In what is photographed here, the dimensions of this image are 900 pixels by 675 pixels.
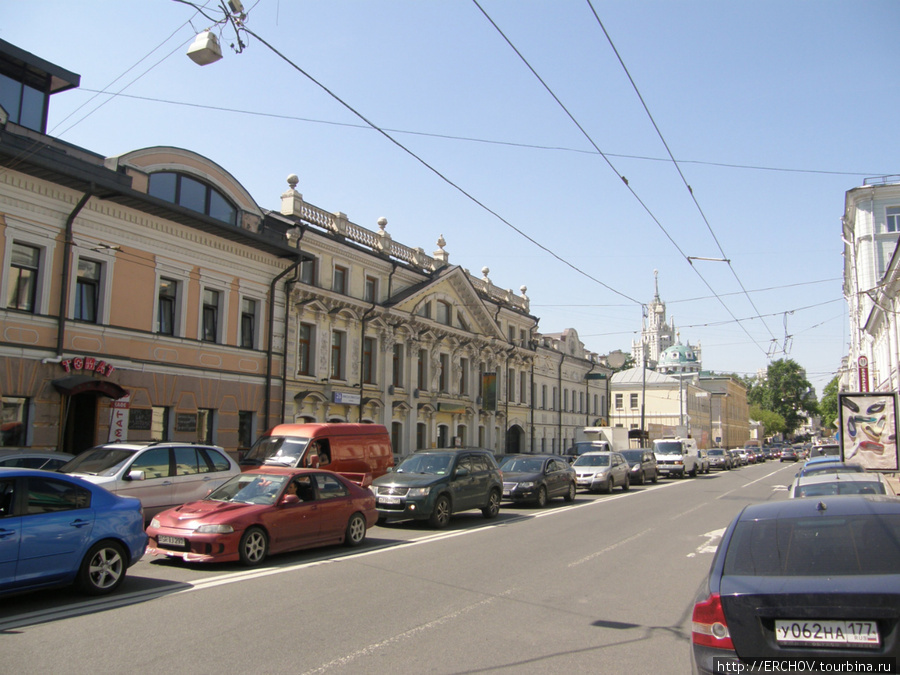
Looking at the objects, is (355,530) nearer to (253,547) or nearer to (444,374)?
(253,547)

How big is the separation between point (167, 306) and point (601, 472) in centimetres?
1612

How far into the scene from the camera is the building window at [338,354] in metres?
30.3

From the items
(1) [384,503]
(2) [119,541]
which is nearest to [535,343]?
(1) [384,503]

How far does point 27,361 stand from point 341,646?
49.4 ft

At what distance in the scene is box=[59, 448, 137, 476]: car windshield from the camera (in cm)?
1206

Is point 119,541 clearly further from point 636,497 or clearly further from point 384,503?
point 636,497

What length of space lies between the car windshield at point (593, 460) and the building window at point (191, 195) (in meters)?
15.6

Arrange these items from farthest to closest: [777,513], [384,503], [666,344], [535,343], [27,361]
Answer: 1. [666,344]
2. [535,343]
3. [27,361]
4. [384,503]
5. [777,513]

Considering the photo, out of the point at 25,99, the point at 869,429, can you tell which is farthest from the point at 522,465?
the point at 25,99

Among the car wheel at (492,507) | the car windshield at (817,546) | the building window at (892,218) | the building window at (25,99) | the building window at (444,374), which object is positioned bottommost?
the car wheel at (492,507)

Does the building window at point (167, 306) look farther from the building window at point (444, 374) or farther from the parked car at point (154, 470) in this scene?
the building window at point (444, 374)

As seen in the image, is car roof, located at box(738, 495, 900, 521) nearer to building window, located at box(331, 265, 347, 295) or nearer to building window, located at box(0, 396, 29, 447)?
building window, located at box(0, 396, 29, 447)

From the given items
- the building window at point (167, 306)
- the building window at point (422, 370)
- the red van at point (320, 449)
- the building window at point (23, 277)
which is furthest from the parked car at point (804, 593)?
the building window at point (422, 370)

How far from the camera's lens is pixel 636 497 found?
2486cm
